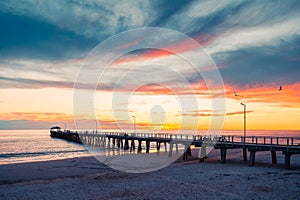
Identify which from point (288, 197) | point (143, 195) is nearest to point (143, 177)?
point (143, 195)

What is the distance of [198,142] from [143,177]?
13064 mm

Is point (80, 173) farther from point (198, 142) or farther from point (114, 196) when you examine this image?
point (198, 142)

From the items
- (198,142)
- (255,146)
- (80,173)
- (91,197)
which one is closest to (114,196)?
(91,197)

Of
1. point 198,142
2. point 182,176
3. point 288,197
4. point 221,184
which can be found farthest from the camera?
point 198,142

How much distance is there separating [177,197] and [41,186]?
Result: 10685mm

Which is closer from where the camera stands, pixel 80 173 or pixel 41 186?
pixel 41 186

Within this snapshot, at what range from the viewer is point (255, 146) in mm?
27516

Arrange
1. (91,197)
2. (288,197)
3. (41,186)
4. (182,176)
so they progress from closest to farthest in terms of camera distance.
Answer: (288,197), (91,197), (41,186), (182,176)

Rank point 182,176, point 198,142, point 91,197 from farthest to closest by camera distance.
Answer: point 198,142 → point 182,176 → point 91,197

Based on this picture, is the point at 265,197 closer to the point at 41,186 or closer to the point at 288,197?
the point at 288,197

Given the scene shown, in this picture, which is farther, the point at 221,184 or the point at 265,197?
the point at 221,184

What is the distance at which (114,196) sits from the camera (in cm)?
1683

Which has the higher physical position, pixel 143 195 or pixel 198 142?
pixel 198 142

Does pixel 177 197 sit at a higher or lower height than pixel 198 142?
lower
